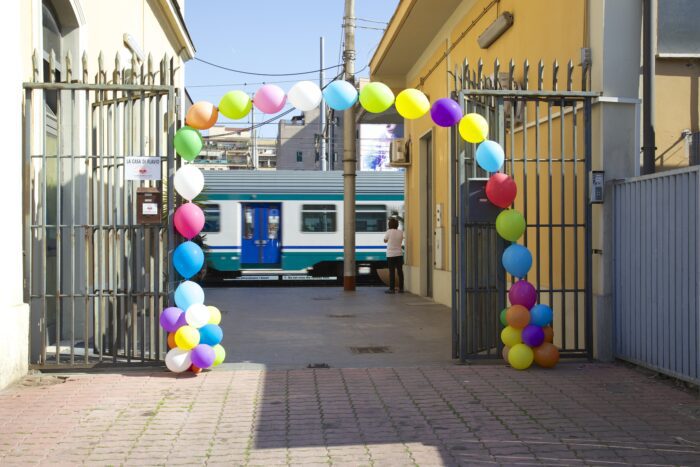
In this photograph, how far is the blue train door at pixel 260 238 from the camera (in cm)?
2042

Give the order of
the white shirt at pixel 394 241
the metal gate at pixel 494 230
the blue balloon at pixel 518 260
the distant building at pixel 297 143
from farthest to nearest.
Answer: the distant building at pixel 297 143 < the white shirt at pixel 394 241 < the metal gate at pixel 494 230 < the blue balloon at pixel 518 260

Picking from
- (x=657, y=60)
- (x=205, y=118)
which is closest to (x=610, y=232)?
(x=657, y=60)

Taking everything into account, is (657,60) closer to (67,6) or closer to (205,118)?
(205,118)

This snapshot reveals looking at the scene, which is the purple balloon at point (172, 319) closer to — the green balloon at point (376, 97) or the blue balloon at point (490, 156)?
the green balloon at point (376, 97)

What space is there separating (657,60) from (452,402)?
447 centimetres

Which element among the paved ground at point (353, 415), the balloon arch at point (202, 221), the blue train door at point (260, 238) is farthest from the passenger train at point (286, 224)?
the balloon arch at point (202, 221)

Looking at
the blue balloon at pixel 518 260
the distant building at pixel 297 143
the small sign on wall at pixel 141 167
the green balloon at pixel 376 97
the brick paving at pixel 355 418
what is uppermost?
the distant building at pixel 297 143

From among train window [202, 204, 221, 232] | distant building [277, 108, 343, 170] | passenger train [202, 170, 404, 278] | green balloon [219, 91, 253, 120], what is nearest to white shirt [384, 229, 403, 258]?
passenger train [202, 170, 404, 278]

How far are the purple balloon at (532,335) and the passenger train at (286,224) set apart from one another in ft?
43.0

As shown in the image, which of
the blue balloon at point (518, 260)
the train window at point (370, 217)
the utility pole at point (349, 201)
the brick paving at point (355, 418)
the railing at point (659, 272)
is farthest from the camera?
the train window at point (370, 217)


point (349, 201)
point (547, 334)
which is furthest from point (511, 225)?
point (349, 201)

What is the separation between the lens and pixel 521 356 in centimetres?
752

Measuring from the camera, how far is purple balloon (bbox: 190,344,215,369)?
7.25 meters

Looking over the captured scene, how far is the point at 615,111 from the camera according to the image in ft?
25.7
